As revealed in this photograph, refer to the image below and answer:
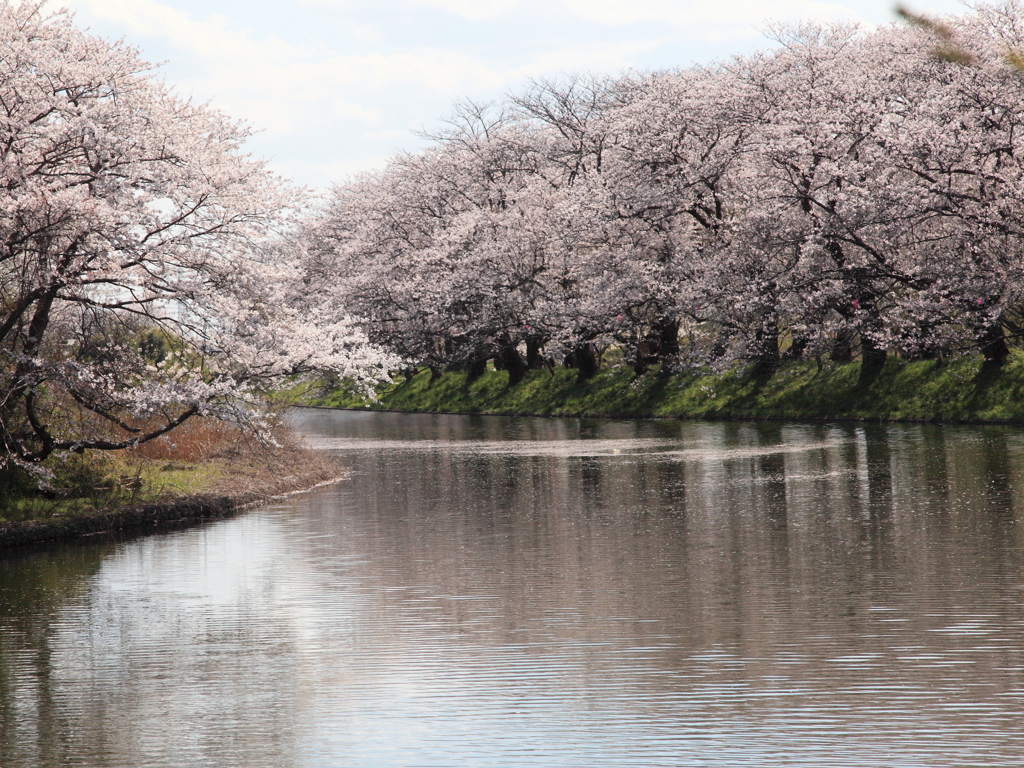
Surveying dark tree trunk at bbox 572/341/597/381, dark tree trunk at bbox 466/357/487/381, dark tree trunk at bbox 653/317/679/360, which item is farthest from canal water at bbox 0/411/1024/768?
dark tree trunk at bbox 466/357/487/381

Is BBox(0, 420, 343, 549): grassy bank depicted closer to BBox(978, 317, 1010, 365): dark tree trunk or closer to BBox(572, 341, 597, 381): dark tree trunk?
BBox(978, 317, 1010, 365): dark tree trunk

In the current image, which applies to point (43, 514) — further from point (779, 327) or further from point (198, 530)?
point (779, 327)

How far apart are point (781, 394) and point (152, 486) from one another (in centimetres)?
2632

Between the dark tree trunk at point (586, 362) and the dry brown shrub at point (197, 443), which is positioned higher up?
the dark tree trunk at point (586, 362)

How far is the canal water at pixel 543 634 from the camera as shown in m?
7.03

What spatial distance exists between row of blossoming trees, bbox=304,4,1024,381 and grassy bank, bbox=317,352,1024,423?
93 cm

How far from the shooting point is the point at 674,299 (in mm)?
43500

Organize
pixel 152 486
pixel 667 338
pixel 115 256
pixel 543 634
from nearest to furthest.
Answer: pixel 543 634, pixel 115 256, pixel 152 486, pixel 667 338

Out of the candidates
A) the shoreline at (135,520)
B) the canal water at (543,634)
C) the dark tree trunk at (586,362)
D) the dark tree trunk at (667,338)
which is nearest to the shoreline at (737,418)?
the dark tree trunk at (586,362)

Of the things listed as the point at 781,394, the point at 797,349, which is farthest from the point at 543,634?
the point at 797,349

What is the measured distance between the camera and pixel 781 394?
4069 centimetres

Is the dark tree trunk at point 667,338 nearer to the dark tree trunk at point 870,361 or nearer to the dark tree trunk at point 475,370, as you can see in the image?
the dark tree trunk at point 870,361

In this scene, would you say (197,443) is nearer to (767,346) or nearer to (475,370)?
(767,346)

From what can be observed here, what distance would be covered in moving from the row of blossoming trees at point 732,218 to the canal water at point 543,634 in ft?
46.6
